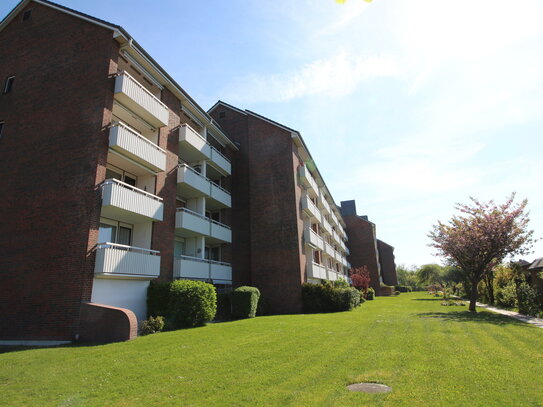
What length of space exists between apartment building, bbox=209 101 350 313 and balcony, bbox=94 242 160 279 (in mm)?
9923

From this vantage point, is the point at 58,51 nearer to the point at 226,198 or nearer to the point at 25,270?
the point at 25,270

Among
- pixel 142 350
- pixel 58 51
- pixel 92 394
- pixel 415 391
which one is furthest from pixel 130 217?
pixel 415 391

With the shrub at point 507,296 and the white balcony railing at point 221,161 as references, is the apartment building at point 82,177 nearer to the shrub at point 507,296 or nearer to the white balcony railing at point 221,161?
the white balcony railing at point 221,161

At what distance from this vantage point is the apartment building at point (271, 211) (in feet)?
78.6

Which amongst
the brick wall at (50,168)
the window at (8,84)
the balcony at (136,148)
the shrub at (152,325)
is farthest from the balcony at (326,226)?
the window at (8,84)

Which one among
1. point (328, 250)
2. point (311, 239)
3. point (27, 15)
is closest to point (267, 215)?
point (311, 239)

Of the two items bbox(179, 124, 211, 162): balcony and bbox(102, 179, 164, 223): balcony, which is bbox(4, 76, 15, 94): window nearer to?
bbox(179, 124, 211, 162): balcony

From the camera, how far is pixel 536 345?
367 inches

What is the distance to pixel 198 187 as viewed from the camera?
20719 millimetres

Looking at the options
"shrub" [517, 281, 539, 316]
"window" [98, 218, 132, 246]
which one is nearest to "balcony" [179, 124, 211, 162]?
"window" [98, 218, 132, 246]

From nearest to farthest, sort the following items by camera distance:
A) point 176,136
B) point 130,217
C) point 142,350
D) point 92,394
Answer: point 92,394
point 142,350
point 130,217
point 176,136

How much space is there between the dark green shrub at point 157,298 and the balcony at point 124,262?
2.08ft

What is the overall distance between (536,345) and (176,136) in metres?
19.4

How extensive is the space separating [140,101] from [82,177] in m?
5.12
